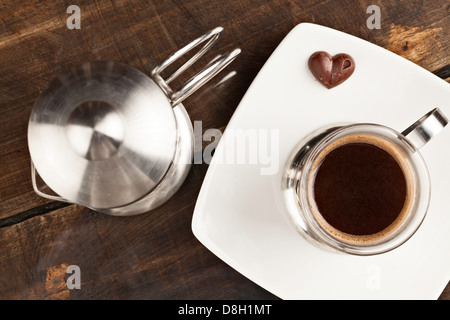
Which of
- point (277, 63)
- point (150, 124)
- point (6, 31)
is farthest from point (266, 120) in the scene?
point (6, 31)

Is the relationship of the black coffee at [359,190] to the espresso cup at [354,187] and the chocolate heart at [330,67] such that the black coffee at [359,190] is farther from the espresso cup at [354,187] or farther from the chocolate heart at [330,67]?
the chocolate heart at [330,67]

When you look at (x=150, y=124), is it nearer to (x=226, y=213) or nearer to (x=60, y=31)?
(x=226, y=213)

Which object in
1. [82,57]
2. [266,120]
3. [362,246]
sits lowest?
[362,246]

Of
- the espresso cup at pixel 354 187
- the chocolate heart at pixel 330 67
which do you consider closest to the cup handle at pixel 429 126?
the espresso cup at pixel 354 187

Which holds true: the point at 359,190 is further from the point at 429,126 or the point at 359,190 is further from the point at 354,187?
the point at 429,126

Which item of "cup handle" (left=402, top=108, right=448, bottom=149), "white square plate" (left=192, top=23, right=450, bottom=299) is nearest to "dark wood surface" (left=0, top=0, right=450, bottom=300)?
"white square plate" (left=192, top=23, right=450, bottom=299)
